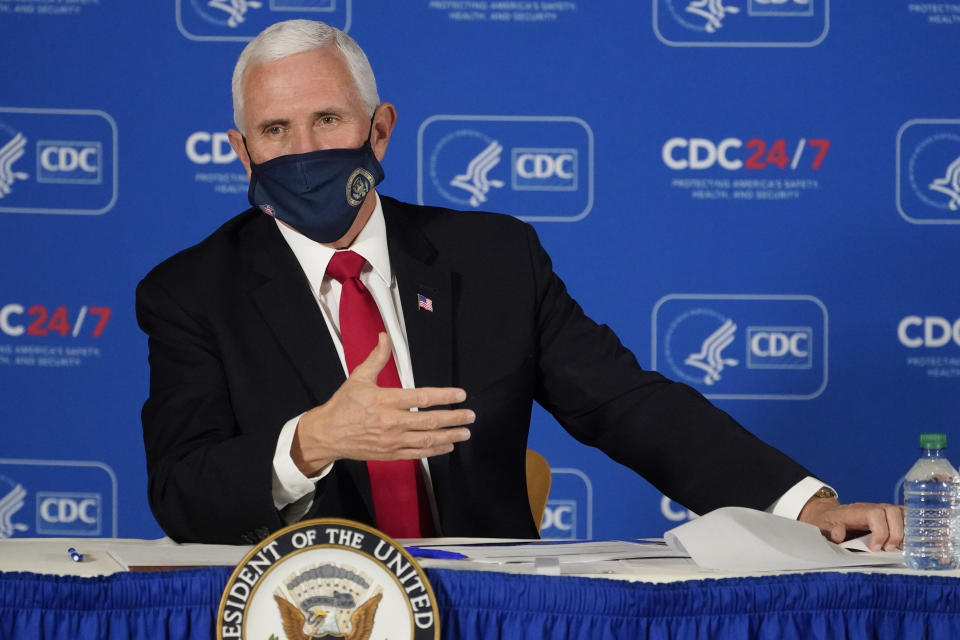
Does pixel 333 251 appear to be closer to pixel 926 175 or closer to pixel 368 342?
pixel 368 342

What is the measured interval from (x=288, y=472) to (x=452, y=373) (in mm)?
515

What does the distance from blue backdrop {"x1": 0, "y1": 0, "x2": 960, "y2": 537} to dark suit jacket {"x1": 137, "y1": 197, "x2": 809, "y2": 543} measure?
4.16 feet

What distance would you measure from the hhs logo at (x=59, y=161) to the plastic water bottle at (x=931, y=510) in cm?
266

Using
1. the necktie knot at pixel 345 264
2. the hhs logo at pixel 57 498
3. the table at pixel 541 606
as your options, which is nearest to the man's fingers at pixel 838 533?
the table at pixel 541 606

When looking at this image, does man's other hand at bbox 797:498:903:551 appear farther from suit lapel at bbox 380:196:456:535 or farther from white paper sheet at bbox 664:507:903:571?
suit lapel at bbox 380:196:456:535

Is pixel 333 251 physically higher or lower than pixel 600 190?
lower

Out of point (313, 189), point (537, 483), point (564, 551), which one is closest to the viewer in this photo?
point (564, 551)

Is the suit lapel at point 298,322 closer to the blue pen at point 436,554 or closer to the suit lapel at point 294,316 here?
the suit lapel at point 294,316

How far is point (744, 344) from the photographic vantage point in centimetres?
360

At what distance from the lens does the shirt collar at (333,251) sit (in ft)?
7.24

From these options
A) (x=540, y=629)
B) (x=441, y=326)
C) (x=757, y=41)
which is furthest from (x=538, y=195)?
(x=540, y=629)

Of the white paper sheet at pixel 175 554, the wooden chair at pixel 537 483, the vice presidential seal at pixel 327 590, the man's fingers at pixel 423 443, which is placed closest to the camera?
the vice presidential seal at pixel 327 590

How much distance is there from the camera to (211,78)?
3631 millimetres

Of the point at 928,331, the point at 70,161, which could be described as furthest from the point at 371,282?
the point at 928,331
